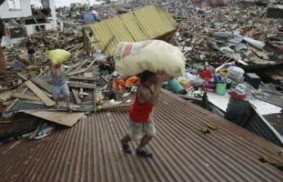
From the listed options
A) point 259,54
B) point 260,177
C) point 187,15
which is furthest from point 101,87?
point 187,15

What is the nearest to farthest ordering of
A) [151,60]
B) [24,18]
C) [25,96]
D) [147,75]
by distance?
[151,60]
[147,75]
[25,96]
[24,18]

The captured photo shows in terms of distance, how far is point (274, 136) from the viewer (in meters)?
6.10

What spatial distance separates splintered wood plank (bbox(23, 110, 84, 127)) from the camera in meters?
6.80

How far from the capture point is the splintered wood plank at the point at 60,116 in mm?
6801

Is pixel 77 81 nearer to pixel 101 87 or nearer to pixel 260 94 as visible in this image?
pixel 101 87

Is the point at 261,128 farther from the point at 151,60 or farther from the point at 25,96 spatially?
the point at 25,96

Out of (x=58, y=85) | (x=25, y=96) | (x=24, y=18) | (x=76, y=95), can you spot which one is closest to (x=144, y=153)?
(x=58, y=85)

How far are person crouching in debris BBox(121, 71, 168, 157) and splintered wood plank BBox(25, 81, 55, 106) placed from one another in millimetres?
3482

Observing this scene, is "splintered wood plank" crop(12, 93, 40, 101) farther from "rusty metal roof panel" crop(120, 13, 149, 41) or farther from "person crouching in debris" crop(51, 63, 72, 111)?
"rusty metal roof panel" crop(120, 13, 149, 41)

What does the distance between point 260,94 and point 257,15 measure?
26.1m

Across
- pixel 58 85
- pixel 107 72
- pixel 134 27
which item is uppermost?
pixel 134 27

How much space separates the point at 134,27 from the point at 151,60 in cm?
1179

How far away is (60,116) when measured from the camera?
7.05 metres

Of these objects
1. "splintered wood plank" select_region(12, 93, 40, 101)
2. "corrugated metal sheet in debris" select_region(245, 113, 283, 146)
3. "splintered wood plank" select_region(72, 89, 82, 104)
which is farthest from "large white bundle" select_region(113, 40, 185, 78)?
"splintered wood plank" select_region(12, 93, 40, 101)
